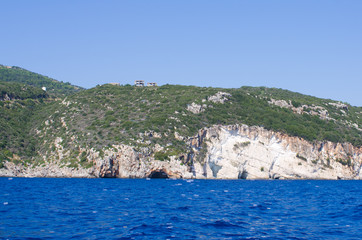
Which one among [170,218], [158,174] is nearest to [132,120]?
[158,174]

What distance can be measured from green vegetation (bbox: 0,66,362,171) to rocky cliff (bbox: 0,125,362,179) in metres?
1.45

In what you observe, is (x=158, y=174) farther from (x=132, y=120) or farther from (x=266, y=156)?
(x=266, y=156)

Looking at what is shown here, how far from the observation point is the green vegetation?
265 feet

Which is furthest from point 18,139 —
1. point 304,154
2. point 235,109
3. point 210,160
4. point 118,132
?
point 304,154

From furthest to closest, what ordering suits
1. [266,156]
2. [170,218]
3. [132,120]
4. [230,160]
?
[132,120] → [266,156] → [230,160] → [170,218]

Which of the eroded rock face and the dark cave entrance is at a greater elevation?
the eroded rock face

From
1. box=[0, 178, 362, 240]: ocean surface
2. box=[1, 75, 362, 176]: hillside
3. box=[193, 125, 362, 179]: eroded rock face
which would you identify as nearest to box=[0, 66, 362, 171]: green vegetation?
box=[1, 75, 362, 176]: hillside

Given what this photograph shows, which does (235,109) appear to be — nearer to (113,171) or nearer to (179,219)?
(113,171)

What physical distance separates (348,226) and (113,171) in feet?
177

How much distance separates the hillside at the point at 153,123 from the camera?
7788 cm

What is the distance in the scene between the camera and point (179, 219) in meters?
25.1

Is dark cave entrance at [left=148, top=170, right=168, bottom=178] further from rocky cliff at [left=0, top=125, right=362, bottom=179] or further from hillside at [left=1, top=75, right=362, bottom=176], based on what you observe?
hillside at [left=1, top=75, right=362, bottom=176]

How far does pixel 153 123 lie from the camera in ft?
281

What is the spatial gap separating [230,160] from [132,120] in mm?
23429
